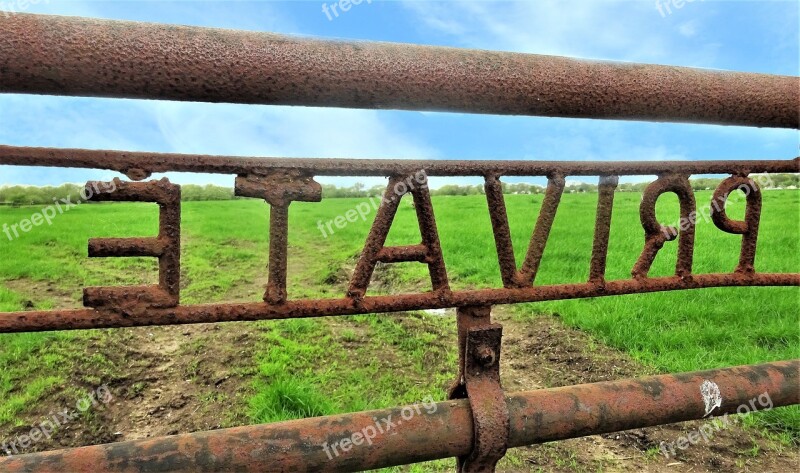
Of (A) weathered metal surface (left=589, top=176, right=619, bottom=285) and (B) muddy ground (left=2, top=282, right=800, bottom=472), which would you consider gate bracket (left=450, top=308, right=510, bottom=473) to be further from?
(B) muddy ground (left=2, top=282, right=800, bottom=472)

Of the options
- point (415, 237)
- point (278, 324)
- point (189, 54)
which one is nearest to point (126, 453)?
point (189, 54)

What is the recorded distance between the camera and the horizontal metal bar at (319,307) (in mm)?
943

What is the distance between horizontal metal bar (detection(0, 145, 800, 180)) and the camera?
908 mm

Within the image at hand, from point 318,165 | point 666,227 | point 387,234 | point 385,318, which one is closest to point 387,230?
point 387,234

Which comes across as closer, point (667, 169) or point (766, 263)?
point (667, 169)

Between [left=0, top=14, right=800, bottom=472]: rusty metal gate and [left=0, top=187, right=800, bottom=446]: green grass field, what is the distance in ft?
5.52

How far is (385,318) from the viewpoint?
438 cm

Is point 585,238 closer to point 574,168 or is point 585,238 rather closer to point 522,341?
point 522,341

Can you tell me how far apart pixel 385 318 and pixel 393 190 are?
3.38m

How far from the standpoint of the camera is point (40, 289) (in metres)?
4.61

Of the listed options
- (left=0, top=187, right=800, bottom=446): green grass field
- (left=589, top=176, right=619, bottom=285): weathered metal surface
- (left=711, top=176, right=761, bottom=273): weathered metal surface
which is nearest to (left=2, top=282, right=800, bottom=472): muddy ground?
(left=0, top=187, right=800, bottom=446): green grass field

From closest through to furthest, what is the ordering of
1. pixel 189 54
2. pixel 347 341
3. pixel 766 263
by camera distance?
pixel 189 54
pixel 347 341
pixel 766 263

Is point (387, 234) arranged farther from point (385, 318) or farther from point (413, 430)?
point (385, 318)

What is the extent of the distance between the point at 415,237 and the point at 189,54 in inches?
240
